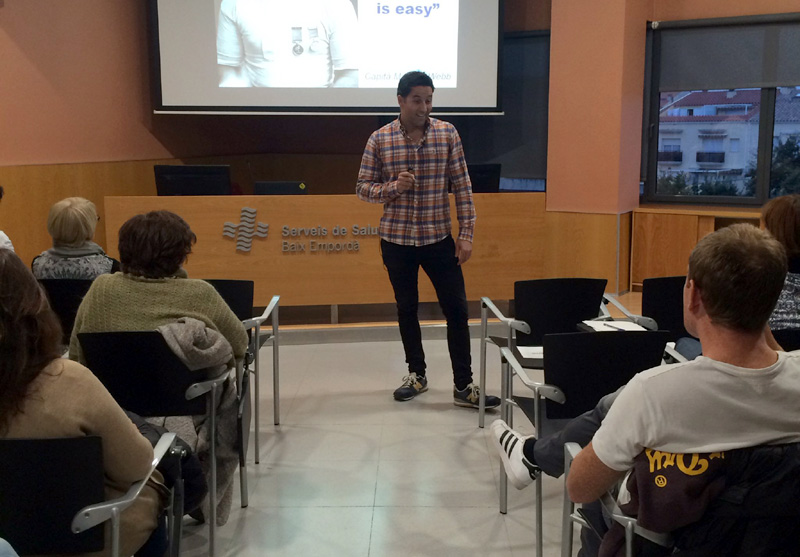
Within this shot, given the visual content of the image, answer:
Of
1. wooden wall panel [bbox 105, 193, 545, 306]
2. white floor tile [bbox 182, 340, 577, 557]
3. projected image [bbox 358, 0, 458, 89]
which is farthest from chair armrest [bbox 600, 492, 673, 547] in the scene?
projected image [bbox 358, 0, 458, 89]

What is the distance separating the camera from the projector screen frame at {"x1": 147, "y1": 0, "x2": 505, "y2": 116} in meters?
6.34

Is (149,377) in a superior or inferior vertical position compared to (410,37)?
inferior

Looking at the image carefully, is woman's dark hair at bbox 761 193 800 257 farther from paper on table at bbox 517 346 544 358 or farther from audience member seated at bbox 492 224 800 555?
audience member seated at bbox 492 224 800 555

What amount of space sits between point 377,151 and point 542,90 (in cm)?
340

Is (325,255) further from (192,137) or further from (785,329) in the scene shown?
(785,329)

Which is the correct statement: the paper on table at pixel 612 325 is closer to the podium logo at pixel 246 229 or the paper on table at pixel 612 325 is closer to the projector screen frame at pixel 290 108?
the podium logo at pixel 246 229

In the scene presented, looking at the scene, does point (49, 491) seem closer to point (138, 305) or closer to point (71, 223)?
point (138, 305)

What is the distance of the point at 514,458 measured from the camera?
2357mm

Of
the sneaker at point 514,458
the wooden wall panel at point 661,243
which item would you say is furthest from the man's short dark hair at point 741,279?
the wooden wall panel at point 661,243

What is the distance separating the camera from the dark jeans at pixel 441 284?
13.0 feet

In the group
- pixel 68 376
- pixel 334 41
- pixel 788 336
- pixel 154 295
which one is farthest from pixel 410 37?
pixel 68 376

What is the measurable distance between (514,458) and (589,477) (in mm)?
761

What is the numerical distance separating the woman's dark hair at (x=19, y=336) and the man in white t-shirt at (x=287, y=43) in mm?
5067

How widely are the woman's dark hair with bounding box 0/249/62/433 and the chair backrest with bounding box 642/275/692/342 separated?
7.52 ft
